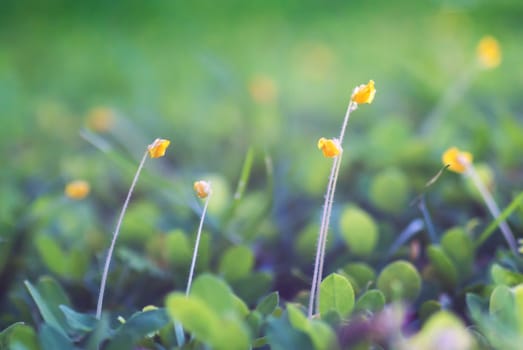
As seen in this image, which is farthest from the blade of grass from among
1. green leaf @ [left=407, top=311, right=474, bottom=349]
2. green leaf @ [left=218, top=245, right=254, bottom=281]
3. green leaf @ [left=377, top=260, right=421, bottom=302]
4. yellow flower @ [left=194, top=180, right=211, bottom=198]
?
green leaf @ [left=407, top=311, right=474, bottom=349]

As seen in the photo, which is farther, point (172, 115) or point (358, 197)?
point (172, 115)

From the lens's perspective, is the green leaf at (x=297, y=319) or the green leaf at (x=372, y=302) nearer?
the green leaf at (x=297, y=319)

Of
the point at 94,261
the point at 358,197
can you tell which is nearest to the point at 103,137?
the point at 94,261

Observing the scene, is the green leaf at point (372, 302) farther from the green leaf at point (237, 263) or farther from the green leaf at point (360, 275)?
the green leaf at point (237, 263)

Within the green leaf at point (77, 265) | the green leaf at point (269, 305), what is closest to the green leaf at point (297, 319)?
the green leaf at point (269, 305)

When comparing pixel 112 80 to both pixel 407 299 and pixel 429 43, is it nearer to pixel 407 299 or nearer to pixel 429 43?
pixel 429 43

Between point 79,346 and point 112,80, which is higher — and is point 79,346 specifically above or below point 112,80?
below

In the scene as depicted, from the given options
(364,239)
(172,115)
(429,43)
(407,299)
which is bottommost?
(407,299)
